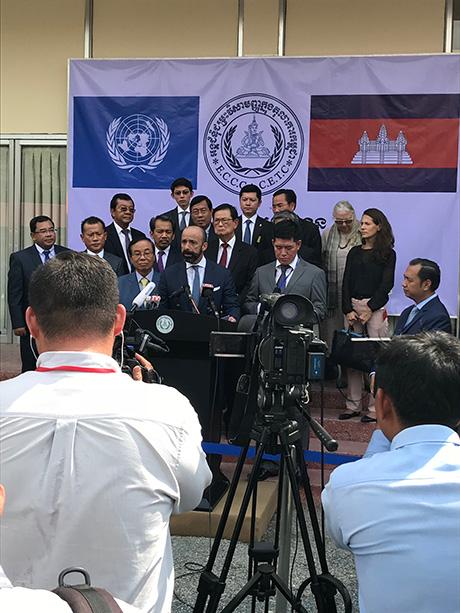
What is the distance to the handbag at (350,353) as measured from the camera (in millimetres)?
5352

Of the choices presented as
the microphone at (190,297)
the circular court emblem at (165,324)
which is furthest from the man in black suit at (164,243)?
the circular court emblem at (165,324)

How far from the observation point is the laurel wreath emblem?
6586mm

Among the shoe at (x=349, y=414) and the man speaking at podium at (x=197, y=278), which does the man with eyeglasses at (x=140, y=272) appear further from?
the shoe at (x=349, y=414)

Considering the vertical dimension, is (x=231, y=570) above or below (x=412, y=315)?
below

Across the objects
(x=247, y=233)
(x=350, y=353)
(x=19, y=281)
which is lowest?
(x=350, y=353)

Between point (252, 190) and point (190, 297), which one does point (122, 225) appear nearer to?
point (252, 190)

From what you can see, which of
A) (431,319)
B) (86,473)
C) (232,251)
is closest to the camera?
(86,473)

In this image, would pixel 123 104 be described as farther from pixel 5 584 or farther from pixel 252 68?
pixel 5 584

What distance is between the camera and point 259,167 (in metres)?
6.63

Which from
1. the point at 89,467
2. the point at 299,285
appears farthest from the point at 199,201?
the point at 89,467

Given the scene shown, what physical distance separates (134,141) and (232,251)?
165cm

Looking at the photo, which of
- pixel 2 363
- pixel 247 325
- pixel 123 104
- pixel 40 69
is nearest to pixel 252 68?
pixel 123 104

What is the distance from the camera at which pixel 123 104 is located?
22.5 ft

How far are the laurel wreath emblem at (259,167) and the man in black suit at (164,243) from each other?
0.80m
